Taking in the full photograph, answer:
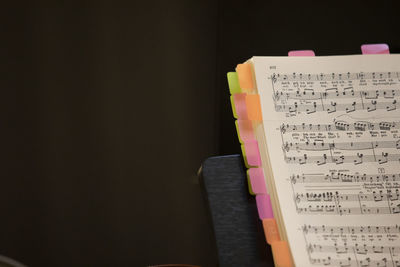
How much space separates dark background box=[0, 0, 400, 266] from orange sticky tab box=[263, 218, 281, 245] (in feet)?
4.64

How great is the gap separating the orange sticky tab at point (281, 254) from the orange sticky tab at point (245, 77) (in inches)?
8.5

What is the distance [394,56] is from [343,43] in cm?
136

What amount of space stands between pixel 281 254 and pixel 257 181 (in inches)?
3.9

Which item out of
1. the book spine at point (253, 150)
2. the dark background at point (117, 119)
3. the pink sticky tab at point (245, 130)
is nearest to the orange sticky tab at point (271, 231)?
the book spine at point (253, 150)

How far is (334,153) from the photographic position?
543mm

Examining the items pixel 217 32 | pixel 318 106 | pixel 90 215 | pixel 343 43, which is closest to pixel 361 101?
pixel 318 106

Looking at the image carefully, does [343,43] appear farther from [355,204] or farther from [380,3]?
[355,204]

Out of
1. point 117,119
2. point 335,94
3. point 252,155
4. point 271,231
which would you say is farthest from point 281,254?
point 117,119

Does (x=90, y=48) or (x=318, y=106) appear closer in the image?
(x=318, y=106)

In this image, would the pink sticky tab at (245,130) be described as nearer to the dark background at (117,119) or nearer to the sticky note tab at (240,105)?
the sticky note tab at (240,105)

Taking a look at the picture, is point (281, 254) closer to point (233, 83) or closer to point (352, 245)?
point (352, 245)

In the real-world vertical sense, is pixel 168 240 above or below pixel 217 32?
below

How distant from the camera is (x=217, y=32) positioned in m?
2.05

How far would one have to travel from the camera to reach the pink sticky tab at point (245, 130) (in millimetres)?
Result: 568
